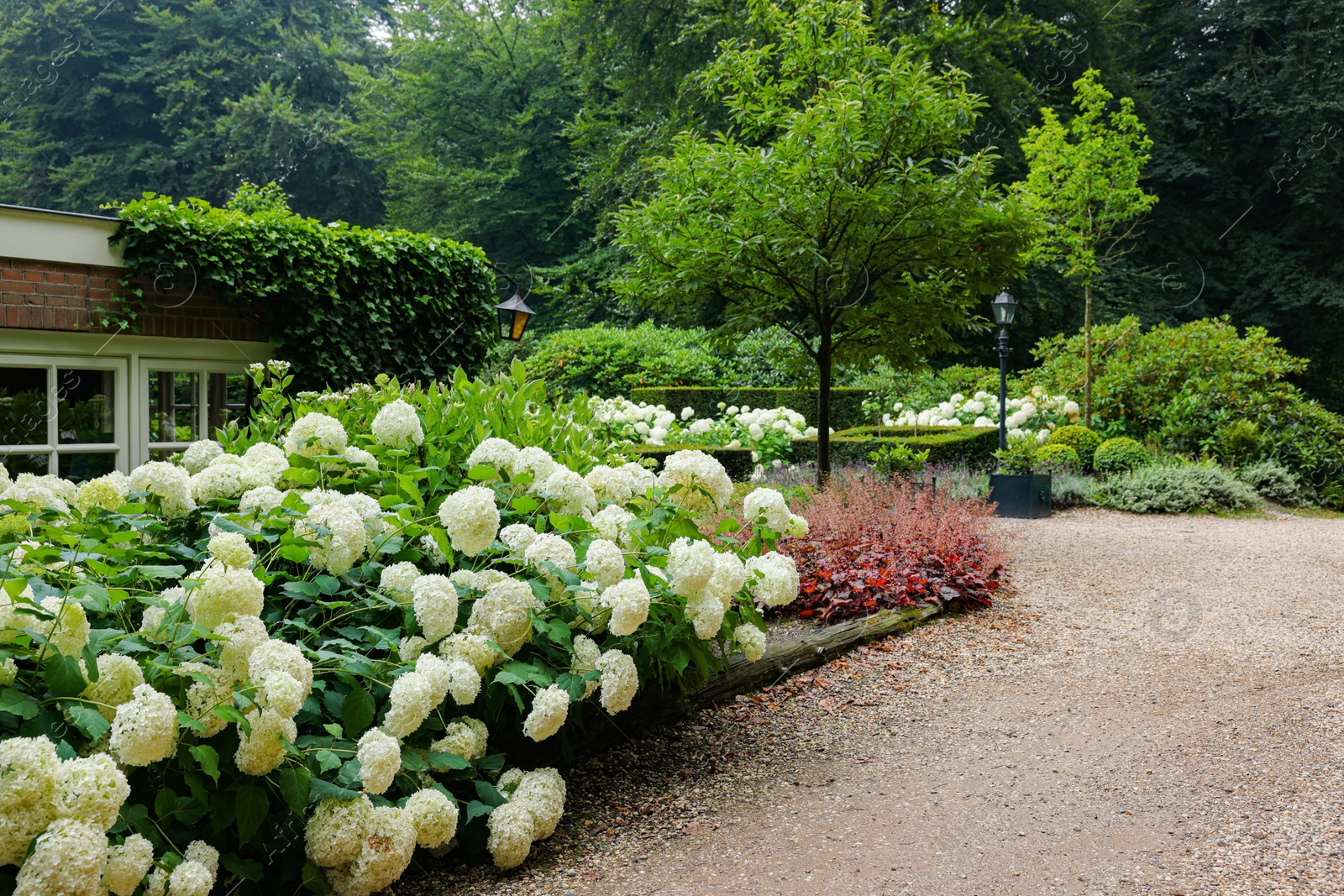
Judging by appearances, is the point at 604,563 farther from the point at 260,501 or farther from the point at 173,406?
the point at 173,406

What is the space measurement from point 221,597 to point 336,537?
1.35ft

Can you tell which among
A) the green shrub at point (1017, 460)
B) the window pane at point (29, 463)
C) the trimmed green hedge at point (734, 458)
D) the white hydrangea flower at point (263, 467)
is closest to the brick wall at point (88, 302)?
the window pane at point (29, 463)

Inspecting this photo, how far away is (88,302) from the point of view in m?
5.53

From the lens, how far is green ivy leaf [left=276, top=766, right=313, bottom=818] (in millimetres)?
1957

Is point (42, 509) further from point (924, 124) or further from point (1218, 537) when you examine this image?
point (1218, 537)

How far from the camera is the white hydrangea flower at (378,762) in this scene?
1996mm

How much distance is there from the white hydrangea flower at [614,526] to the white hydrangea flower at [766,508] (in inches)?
16.4

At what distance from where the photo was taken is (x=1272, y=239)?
1998 cm

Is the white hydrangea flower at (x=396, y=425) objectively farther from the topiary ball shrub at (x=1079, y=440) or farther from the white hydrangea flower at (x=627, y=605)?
the topiary ball shrub at (x=1079, y=440)

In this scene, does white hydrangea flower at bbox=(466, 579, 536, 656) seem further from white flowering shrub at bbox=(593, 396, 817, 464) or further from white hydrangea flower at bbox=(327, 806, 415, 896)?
white flowering shrub at bbox=(593, 396, 817, 464)

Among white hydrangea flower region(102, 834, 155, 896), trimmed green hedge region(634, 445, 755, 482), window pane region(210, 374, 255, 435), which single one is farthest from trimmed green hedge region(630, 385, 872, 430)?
white hydrangea flower region(102, 834, 155, 896)

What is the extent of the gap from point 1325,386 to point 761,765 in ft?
71.8

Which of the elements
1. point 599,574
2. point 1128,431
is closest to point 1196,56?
point 1128,431

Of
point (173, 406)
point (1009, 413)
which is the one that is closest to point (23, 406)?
point (173, 406)
